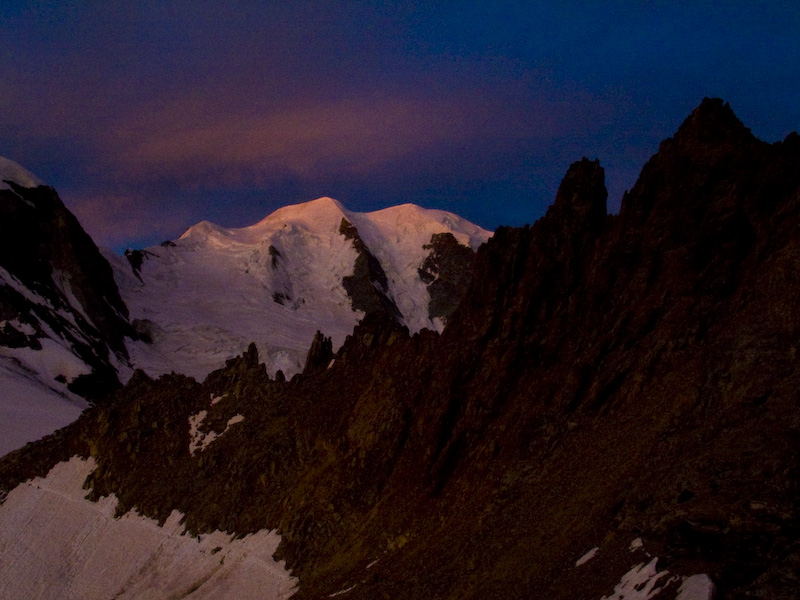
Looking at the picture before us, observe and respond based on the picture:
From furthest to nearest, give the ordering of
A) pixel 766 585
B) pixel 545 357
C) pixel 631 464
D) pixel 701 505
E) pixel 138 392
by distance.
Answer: pixel 138 392 → pixel 545 357 → pixel 631 464 → pixel 701 505 → pixel 766 585

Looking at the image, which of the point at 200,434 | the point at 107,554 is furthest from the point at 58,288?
the point at 107,554

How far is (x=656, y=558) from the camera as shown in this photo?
19234 millimetres

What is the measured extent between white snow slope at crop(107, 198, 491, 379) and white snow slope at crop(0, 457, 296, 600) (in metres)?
39.1

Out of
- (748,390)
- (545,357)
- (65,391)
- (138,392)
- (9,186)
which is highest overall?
(9,186)

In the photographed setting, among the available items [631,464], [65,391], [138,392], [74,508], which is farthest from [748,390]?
[65,391]

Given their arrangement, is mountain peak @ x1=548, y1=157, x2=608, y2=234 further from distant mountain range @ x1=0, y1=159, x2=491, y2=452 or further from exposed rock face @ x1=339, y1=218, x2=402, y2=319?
exposed rock face @ x1=339, y1=218, x2=402, y2=319

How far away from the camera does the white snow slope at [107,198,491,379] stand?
9462 cm

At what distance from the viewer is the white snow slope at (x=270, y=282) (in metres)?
94.6

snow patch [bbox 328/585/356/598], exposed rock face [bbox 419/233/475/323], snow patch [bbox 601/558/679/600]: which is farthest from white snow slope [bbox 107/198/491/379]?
snow patch [bbox 601/558/679/600]

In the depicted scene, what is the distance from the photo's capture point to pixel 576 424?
2969 cm

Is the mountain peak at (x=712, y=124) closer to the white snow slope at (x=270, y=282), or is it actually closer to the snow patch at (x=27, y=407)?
the snow patch at (x=27, y=407)

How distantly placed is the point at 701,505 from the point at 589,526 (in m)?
5.62

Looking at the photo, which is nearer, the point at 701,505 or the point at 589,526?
the point at 701,505

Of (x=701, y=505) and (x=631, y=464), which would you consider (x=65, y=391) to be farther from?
(x=701, y=505)
